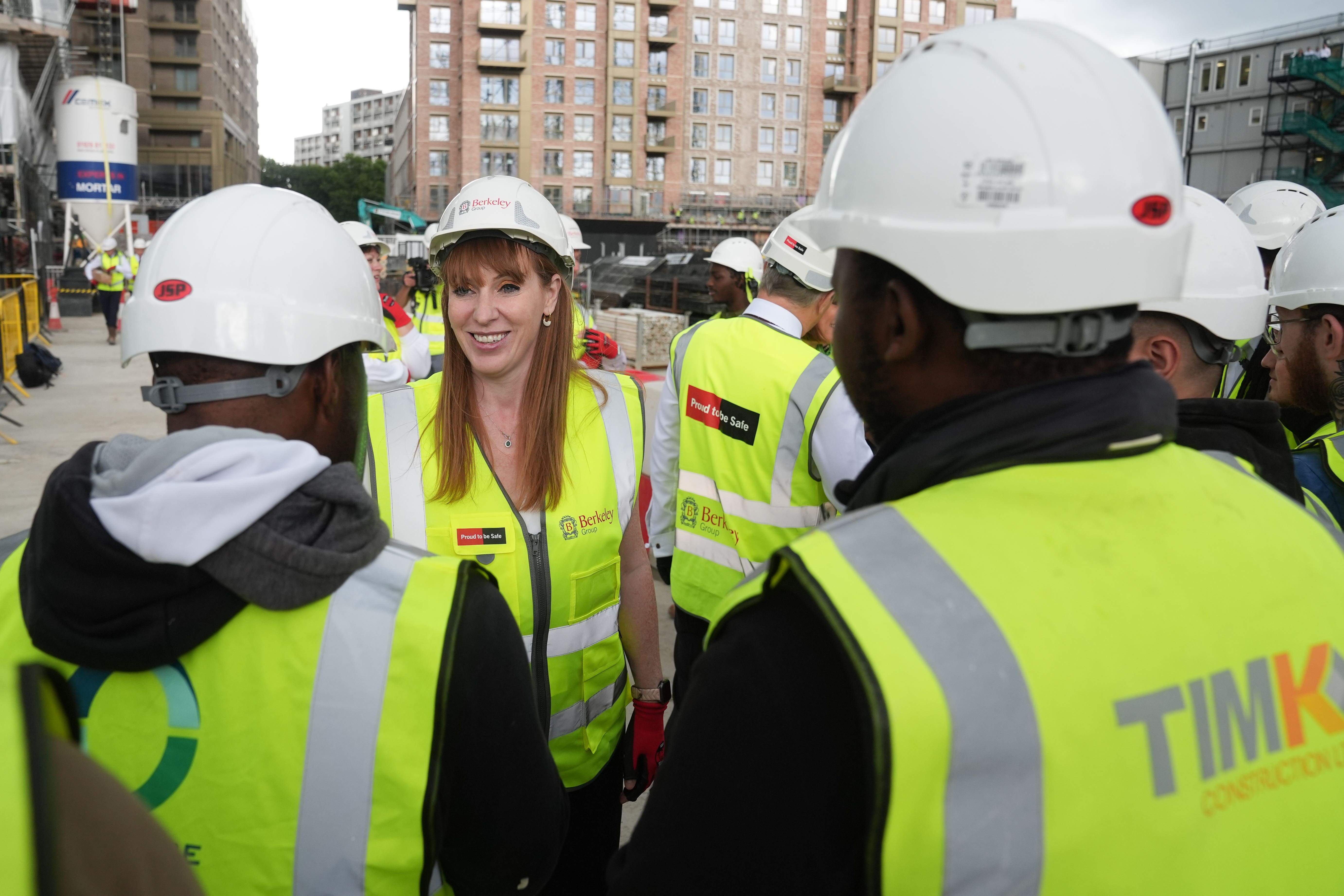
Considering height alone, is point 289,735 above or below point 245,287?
below

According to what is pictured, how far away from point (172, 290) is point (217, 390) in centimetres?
18

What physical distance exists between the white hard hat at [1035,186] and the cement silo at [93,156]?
50.8 meters

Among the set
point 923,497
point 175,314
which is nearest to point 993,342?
point 923,497

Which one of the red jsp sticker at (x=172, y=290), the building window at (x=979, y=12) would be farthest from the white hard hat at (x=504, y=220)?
the building window at (x=979, y=12)

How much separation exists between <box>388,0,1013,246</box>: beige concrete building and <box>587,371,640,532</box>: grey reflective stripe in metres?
55.6

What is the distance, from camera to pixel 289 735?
51.1 inches

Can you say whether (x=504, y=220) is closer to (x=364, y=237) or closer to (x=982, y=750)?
(x=982, y=750)

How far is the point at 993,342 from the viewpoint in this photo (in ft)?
3.82

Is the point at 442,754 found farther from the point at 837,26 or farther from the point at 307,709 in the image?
the point at 837,26

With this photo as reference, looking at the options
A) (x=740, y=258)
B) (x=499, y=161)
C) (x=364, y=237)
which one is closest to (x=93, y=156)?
(x=499, y=161)

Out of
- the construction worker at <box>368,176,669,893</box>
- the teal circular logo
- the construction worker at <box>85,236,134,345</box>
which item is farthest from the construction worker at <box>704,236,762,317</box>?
the construction worker at <box>85,236,134,345</box>

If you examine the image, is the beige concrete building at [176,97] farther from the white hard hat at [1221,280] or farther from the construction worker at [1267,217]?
the white hard hat at [1221,280]

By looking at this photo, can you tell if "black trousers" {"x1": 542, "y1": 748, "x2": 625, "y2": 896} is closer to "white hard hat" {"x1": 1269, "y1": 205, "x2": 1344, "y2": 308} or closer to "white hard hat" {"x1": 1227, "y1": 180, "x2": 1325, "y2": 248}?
"white hard hat" {"x1": 1269, "y1": 205, "x2": 1344, "y2": 308}

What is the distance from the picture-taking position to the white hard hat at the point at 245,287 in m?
1.47
